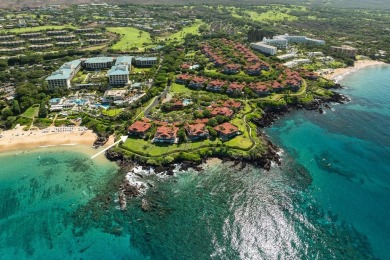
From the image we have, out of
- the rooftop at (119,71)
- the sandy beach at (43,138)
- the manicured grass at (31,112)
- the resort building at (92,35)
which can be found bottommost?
the sandy beach at (43,138)

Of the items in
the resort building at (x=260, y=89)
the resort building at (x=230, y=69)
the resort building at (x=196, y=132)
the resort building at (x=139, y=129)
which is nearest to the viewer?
the resort building at (x=196, y=132)

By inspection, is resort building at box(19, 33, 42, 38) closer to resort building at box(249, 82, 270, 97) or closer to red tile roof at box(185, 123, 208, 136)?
resort building at box(249, 82, 270, 97)

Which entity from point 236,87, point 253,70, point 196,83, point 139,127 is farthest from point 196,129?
point 253,70

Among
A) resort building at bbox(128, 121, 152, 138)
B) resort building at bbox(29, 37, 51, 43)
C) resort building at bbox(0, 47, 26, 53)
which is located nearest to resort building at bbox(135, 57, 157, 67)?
resort building at bbox(128, 121, 152, 138)

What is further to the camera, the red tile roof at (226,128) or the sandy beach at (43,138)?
the sandy beach at (43,138)

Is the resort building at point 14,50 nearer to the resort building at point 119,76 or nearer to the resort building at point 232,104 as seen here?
the resort building at point 119,76

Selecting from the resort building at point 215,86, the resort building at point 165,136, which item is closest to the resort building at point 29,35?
the resort building at point 215,86

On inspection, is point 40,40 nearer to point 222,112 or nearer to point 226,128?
point 222,112
